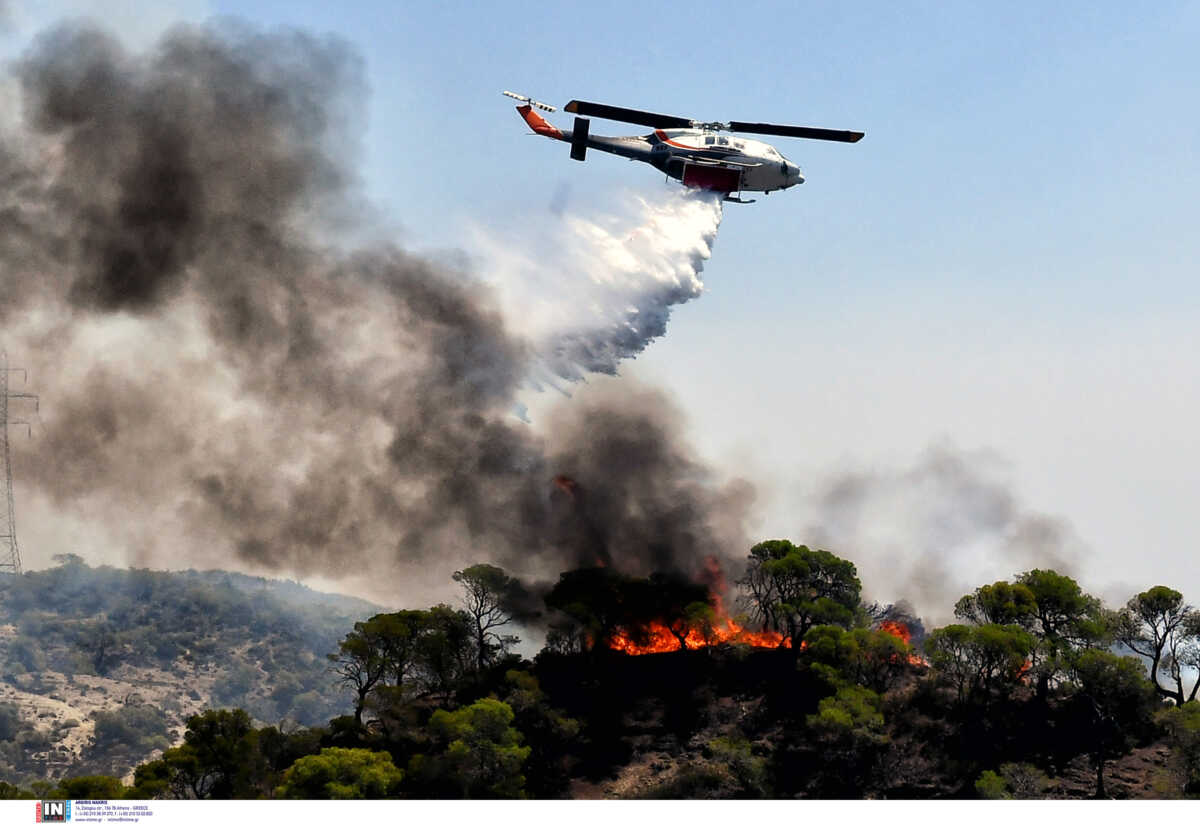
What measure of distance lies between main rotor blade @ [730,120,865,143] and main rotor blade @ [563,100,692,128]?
4.45 meters

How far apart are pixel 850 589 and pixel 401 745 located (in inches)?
1584

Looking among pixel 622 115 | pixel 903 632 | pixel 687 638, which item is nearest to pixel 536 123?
pixel 622 115

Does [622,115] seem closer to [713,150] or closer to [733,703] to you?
[713,150]

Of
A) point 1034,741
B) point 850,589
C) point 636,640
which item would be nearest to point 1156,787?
point 1034,741

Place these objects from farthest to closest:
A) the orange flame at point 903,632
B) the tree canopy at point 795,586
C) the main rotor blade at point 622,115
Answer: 1. the tree canopy at point 795,586
2. the orange flame at point 903,632
3. the main rotor blade at point 622,115

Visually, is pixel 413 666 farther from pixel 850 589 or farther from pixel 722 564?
pixel 850 589

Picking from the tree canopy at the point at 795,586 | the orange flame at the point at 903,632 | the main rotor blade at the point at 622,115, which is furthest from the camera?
the tree canopy at the point at 795,586

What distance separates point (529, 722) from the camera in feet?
342

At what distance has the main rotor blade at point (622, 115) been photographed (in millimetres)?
97562

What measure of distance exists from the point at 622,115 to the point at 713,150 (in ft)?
22.2

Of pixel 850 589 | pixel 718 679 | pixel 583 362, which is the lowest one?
pixel 718 679

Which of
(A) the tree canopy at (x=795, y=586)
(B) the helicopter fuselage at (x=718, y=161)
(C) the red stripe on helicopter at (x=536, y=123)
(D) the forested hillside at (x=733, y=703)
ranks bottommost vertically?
(D) the forested hillside at (x=733, y=703)

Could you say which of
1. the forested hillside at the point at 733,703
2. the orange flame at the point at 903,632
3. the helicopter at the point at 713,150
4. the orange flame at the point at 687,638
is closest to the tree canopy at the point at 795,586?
the forested hillside at the point at 733,703

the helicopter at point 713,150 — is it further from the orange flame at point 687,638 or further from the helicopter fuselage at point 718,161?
the orange flame at point 687,638
